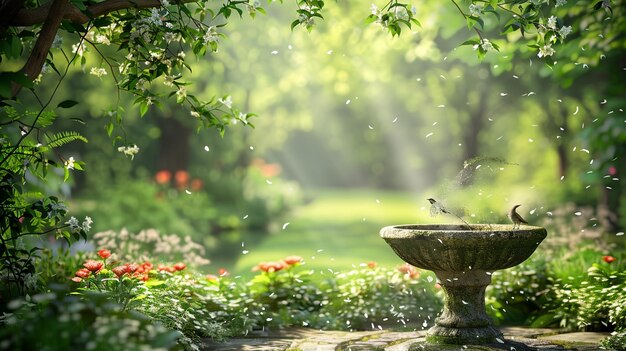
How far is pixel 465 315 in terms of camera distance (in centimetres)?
690

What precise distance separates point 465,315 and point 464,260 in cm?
69

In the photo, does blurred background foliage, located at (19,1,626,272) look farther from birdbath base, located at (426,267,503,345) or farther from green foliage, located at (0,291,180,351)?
green foliage, located at (0,291,180,351)

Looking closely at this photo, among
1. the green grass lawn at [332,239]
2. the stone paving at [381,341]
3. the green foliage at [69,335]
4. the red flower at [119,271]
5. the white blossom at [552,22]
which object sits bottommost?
the green foliage at [69,335]

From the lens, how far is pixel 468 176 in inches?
297

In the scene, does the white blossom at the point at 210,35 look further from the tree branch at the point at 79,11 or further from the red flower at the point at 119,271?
the red flower at the point at 119,271

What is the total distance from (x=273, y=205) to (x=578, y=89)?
43.4 feet

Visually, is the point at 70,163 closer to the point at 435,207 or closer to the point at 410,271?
the point at 435,207

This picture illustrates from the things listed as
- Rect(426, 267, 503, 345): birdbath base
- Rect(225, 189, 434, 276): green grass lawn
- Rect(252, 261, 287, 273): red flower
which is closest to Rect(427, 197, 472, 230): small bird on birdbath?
Rect(225, 189, 434, 276): green grass lawn

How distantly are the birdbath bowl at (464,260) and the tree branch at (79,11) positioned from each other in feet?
9.73

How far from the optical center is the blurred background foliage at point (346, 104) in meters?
11.2

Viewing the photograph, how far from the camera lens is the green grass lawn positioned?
18.0 m

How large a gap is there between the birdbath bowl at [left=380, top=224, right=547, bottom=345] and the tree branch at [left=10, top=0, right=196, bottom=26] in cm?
297

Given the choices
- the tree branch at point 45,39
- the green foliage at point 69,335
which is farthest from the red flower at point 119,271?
the green foliage at point 69,335

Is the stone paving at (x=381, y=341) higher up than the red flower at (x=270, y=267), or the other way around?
the red flower at (x=270, y=267)
